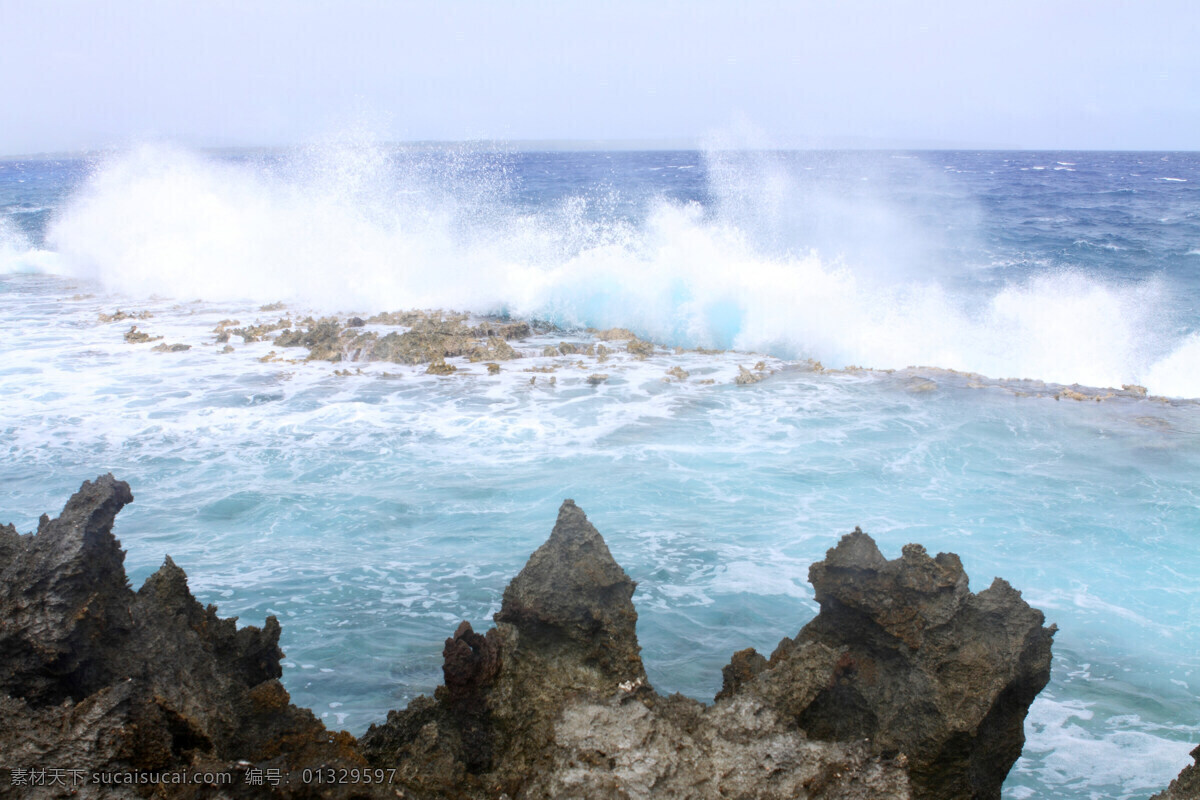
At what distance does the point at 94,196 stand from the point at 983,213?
1287 inches

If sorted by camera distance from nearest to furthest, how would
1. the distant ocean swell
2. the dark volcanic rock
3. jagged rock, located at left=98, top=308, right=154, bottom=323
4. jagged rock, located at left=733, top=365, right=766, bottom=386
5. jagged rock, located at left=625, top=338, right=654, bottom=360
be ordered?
the dark volcanic rock → jagged rock, located at left=733, top=365, right=766, bottom=386 → jagged rock, located at left=625, top=338, right=654, bottom=360 → the distant ocean swell → jagged rock, located at left=98, top=308, right=154, bottom=323

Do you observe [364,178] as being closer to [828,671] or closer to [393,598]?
[393,598]

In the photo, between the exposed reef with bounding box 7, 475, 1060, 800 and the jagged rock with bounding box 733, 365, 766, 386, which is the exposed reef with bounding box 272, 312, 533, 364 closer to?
the jagged rock with bounding box 733, 365, 766, 386

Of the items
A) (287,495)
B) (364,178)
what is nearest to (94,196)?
(364,178)

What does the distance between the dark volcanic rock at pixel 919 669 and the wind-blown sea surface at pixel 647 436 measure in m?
0.91

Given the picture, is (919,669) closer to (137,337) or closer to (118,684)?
(118,684)

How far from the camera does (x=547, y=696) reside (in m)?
3.29

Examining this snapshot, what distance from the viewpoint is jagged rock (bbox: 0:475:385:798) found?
2.34m

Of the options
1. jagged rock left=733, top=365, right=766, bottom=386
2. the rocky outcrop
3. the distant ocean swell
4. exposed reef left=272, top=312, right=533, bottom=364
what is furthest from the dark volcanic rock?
the distant ocean swell

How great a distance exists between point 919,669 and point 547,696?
5.09 feet

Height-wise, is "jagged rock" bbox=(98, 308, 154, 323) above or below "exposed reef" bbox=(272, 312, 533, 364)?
above

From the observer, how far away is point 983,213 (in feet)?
105

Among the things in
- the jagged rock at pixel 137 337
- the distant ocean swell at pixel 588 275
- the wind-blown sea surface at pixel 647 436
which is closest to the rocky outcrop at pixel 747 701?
the wind-blown sea surface at pixel 647 436

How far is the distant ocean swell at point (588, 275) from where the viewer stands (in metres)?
14.3
